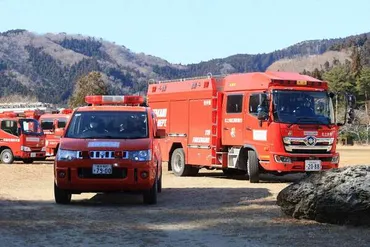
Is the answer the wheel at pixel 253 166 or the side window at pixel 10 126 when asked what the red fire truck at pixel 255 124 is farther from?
the side window at pixel 10 126

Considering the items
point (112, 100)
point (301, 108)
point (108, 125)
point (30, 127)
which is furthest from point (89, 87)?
point (108, 125)

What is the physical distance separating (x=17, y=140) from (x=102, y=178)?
17.9 m

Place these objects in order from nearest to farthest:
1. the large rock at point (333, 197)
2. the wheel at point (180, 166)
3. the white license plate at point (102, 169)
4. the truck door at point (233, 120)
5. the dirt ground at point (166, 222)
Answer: the dirt ground at point (166, 222) < the large rock at point (333, 197) < the white license plate at point (102, 169) < the truck door at point (233, 120) < the wheel at point (180, 166)

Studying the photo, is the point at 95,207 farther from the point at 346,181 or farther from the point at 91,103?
the point at 346,181

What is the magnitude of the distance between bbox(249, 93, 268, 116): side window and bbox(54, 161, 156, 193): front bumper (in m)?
5.69

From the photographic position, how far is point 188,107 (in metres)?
20.7

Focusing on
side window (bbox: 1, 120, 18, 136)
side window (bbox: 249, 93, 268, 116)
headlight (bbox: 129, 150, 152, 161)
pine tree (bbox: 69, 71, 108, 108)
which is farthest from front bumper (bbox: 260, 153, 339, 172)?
pine tree (bbox: 69, 71, 108, 108)

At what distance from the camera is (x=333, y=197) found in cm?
969

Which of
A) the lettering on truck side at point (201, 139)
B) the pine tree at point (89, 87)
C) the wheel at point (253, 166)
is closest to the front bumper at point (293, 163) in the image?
the wheel at point (253, 166)

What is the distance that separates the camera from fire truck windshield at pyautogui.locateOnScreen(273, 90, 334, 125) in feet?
55.1

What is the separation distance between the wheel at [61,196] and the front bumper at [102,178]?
32 cm

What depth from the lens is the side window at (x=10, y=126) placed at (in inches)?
1145

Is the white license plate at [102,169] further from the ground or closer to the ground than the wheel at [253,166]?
further from the ground

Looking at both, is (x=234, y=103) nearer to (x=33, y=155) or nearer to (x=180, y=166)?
(x=180, y=166)
